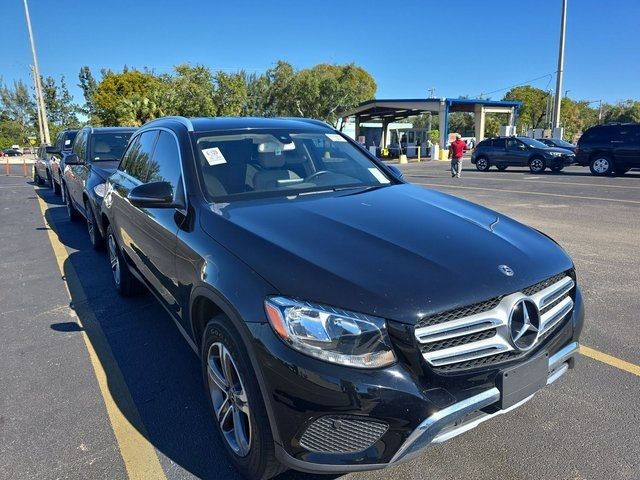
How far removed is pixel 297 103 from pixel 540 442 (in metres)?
37.3

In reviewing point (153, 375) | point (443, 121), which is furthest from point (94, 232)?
point (443, 121)

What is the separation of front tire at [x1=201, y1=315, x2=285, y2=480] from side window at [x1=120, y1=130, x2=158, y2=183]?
2043 mm

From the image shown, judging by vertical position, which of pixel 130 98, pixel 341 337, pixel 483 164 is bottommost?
pixel 483 164

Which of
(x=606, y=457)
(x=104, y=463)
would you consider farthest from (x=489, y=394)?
(x=104, y=463)

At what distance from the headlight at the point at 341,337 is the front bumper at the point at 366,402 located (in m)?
0.04

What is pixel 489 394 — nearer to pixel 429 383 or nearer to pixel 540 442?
pixel 429 383

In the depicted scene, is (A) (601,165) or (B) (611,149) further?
(A) (601,165)

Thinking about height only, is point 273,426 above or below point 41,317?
above

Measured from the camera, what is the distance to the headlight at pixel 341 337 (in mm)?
→ 1881

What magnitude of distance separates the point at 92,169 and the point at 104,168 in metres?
0.17

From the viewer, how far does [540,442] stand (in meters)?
2.58

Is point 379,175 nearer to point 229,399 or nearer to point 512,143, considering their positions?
point 229,399

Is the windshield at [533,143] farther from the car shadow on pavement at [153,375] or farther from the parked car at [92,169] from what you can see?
the car shadow on pavement at [153,375]

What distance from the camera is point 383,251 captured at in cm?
224
